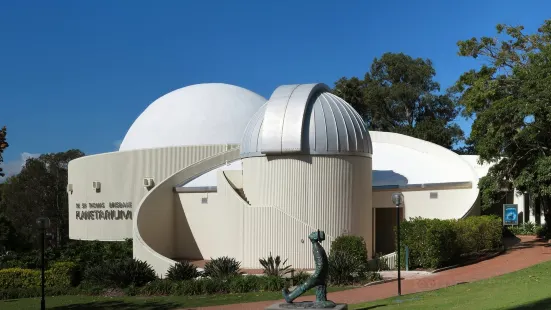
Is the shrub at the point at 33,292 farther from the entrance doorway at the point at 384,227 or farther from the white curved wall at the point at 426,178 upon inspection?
the entrance doorway at the point at 384,227

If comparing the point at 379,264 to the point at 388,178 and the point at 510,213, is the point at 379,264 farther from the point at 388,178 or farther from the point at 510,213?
the point at 388,178

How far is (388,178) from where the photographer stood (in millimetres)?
25672

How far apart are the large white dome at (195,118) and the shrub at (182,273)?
1342 cm

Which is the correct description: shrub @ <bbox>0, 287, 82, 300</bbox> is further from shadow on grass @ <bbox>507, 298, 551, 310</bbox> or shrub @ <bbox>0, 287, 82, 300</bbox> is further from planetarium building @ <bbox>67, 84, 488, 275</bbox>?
shadow on grass @ <bbox>507, 298, 551, 310</bbox>

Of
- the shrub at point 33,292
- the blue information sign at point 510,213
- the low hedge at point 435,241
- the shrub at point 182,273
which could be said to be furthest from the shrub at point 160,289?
the blue information sign at point 510,213

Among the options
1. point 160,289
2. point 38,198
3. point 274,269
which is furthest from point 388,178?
point 38,198

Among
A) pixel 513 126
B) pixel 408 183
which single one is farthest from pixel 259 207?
pixel 513 126

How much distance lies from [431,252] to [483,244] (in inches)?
171

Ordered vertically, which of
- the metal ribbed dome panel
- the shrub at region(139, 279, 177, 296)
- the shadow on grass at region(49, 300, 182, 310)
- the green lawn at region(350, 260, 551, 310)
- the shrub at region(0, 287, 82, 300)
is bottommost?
the shrub at region(0, 287, 82, 300)

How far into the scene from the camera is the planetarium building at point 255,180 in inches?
820

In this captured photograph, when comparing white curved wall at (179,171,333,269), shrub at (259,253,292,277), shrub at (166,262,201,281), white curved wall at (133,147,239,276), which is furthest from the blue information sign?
white curved wall at (133,147,239,276)

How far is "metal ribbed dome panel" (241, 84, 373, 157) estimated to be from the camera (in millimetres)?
20797

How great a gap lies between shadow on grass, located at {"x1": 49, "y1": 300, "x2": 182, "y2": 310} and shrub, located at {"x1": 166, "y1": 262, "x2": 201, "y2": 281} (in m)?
2.36

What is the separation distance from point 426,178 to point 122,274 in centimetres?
1397
